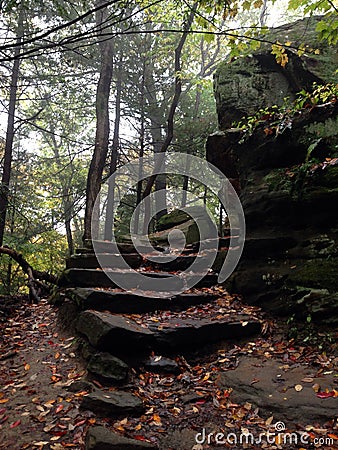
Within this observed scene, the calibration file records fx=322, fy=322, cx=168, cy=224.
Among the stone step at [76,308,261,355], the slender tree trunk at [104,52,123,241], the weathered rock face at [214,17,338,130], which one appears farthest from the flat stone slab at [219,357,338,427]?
the slender tree trunk at [104,52,123,241]

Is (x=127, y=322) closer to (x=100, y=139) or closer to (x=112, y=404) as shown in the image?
(x=112, y=404)

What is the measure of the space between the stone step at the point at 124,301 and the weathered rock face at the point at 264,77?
191 inches

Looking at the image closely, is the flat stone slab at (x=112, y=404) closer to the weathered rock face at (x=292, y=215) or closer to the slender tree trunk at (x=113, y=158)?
the weathered rock face at (x=292, y=215)

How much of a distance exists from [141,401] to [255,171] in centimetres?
478

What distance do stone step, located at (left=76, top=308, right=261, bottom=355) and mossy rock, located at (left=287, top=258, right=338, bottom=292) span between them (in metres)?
0.91

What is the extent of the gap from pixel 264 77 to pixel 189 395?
775 cm

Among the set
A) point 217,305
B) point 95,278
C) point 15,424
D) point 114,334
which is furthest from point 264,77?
point 15,424

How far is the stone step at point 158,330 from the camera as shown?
13.2 ft

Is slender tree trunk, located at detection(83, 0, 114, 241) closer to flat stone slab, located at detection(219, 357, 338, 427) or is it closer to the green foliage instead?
the green foliage

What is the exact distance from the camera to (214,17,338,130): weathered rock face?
7648 mm

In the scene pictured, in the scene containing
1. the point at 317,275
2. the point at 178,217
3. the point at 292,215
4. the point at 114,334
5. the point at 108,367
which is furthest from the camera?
the point at 178,217

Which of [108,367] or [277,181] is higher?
[277,181]

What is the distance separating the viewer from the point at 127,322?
442cm

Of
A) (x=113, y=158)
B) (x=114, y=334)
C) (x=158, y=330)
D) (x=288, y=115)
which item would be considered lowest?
(x=158, y=330)
